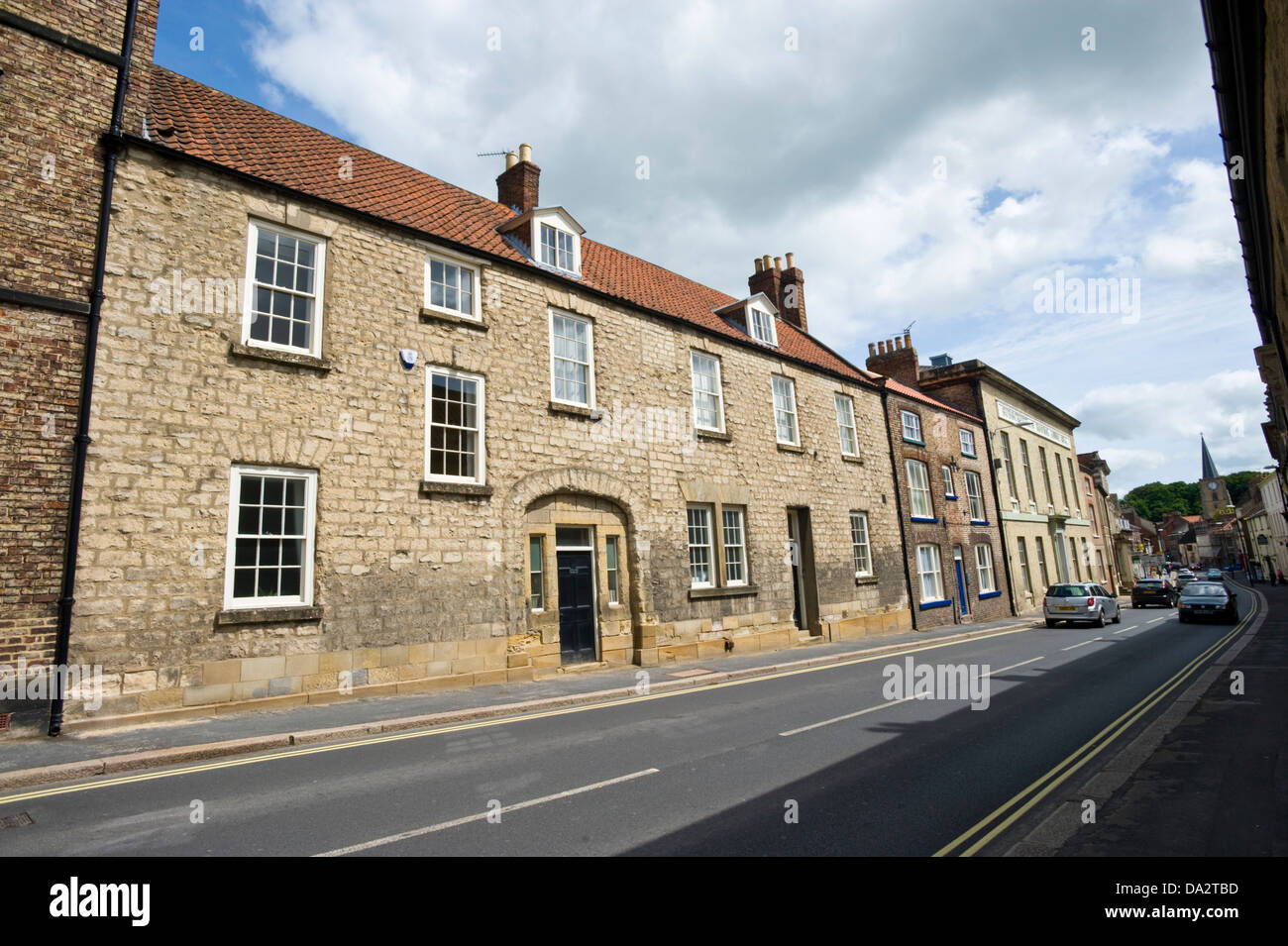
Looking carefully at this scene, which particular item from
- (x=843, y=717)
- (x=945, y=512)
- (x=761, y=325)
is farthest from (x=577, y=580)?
(x=945, y=512)

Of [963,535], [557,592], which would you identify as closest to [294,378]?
[557,592]

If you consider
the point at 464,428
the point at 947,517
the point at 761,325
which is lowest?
the point at 947,517

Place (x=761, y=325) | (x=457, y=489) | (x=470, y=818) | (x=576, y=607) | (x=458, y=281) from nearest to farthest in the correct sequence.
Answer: (x=470, y=818) → (x=457, y=489) → (x=458, y=281) → (x=576, y=607) → (x=761, y=325)

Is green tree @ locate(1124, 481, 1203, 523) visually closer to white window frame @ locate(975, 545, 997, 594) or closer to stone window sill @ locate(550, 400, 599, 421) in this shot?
white window frame @ locate(975, 545, 997, 594)

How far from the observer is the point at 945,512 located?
26.6m

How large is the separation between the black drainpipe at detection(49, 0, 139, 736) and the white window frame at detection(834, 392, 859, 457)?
19.5 meters

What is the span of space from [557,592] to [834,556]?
10.5 meters

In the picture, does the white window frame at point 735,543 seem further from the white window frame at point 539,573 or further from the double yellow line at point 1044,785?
the double yellow line at point 1044,785

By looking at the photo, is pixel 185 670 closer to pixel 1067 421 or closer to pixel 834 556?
pixel 834 556

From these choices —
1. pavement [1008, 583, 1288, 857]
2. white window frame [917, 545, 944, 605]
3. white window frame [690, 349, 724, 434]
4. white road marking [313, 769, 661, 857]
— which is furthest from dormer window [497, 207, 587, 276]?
white window frame [917, 545, 944, 605]

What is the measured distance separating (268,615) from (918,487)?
915 inches

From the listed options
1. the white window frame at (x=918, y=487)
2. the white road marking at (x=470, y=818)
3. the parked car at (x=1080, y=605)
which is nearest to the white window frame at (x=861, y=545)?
the white window frame at (x=918, y=487)

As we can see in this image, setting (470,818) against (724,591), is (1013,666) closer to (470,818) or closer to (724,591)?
(724,591)

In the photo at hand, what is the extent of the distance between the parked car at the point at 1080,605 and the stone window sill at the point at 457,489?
69.1ft
